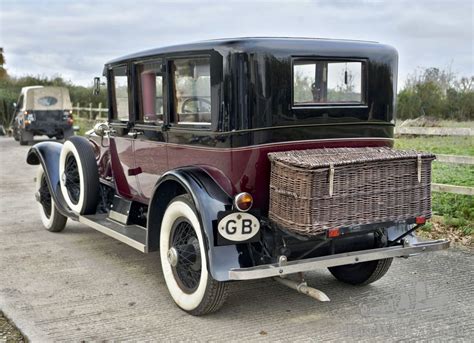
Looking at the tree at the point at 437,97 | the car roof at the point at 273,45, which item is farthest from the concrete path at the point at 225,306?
the tree at the point at 437,97

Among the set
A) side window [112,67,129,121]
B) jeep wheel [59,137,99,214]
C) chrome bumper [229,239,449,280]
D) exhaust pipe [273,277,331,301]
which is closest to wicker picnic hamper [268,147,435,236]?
chrome bumper [229,239,449,280]

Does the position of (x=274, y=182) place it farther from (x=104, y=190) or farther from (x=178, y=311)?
(x=104, y=190)

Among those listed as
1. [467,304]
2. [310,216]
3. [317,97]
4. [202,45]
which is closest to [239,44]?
[202,45]

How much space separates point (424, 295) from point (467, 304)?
333 millimetres

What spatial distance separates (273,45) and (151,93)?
56.5 inches

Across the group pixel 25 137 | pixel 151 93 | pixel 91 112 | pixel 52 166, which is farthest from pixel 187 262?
pixel 91 112

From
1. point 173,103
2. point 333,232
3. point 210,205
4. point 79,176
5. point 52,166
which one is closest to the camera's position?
point 333,232

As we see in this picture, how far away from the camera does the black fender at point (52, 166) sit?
19.9 feet

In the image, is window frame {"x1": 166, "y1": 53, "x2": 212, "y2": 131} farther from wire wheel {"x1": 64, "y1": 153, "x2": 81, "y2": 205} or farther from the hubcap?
wire wheel {"x1": 64, "y1": 153, "x2": 81, "y2": 205}

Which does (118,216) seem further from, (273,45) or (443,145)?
(443,145)

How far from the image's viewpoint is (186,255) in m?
4.18

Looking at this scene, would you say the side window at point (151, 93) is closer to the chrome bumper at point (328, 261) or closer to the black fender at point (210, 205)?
the black fender at point (210, 205)

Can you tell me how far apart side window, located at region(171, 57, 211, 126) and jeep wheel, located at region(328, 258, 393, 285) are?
5.94ft

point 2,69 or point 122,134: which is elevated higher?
point 2,69
